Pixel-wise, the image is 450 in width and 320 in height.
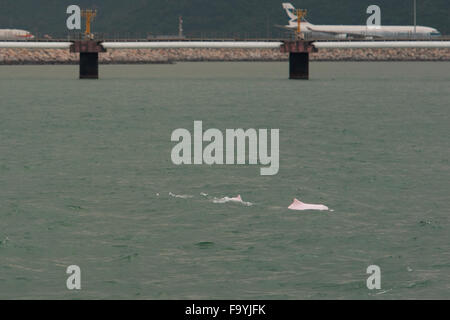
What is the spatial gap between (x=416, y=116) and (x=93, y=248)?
7933 centimetres

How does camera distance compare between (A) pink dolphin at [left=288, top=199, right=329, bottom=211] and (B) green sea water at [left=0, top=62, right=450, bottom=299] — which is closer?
(B) green sea water at [left=0, top=62, right=450, bottom=299]

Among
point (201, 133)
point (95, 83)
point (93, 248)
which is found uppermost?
point (95, 83)

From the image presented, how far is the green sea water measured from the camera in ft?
116

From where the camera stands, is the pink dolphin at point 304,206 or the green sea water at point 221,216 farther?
the pink dolphin at point 304,206

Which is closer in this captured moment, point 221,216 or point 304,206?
point 221,216

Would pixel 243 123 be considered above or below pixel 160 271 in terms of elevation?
above

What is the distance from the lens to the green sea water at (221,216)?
35500 mm

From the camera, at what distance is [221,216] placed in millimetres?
47094

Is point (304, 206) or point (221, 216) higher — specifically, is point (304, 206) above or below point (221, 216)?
above

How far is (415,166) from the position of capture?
6669cm
